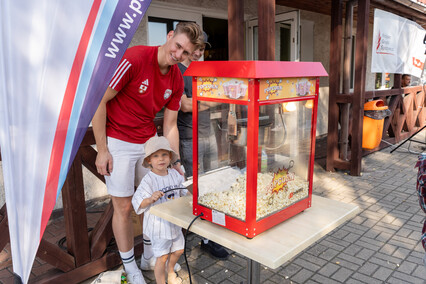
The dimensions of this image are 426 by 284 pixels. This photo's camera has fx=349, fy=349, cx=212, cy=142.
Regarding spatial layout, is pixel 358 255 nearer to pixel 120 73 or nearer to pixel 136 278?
pixel 136 278

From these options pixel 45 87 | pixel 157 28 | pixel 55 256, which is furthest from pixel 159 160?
pixel 157 28

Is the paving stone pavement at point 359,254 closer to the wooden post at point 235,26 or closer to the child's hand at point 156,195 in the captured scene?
the child's hand at point 156,195

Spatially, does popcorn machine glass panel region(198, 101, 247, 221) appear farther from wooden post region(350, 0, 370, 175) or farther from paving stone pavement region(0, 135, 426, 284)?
wooden post region(350, 0, 370, 175)

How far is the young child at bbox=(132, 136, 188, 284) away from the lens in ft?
7.20

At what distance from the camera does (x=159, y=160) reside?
226cm

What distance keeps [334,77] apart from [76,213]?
4438 millimetres

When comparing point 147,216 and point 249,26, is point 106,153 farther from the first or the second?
point 249,26

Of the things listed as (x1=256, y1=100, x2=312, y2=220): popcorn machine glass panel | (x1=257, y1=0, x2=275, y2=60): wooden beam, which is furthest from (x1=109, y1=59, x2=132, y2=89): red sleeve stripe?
(x1=257, y1=0, x2=275, y2=60): wooden beam

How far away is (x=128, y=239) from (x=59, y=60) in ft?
5.79

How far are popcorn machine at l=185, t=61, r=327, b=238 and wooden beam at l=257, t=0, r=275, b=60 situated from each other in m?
1.74

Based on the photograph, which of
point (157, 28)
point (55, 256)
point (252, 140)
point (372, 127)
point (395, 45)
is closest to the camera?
point (252, 140)

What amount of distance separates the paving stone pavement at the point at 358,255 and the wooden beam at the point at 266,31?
189 cm

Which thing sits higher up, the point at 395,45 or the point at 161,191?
the point at 395,45

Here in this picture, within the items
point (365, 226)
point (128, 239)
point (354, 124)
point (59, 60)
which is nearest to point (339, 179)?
Result: point (354, 124)
